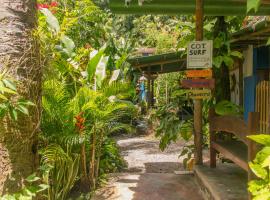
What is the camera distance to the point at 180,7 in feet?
20.4

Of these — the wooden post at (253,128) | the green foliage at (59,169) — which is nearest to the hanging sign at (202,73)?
the green foliage at (59,169)

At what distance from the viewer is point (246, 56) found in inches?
350

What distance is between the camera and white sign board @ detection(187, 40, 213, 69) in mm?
5527

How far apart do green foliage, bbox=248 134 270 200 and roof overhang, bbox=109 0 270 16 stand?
12.3ft

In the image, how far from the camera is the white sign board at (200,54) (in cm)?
553

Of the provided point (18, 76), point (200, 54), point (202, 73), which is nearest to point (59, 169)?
point (18, 76)

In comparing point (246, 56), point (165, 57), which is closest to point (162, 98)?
point (165, 57)

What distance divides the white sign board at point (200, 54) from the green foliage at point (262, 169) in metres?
3.26

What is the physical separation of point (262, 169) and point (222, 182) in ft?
8.08

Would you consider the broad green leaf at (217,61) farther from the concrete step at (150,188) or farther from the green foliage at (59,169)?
the green foliage at (59,169)

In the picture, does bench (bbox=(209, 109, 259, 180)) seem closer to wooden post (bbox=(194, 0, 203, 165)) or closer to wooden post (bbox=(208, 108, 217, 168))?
wooden post (bbox=(208, 108, 217, 168))

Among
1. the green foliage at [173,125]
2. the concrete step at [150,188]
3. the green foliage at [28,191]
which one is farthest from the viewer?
the green foliage at [173,125]

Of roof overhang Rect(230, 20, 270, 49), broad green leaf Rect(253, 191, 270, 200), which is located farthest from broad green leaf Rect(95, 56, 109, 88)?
broad green leaf Rect(253, 191, 270, 200)

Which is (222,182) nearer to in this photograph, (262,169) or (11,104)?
(262,169)
